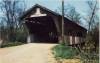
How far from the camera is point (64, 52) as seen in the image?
24.5 ft

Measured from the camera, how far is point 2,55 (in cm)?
728

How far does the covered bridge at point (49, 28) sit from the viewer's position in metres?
8.29

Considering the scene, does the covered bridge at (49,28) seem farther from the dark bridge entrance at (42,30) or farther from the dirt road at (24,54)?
the dirt road at (24,54)

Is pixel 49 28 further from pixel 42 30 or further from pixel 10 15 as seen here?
pixel 10 15

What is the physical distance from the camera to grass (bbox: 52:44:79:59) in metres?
7.20

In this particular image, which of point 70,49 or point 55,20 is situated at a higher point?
point 55,20

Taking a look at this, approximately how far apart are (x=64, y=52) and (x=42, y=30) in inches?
55.8

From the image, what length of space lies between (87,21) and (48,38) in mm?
1900

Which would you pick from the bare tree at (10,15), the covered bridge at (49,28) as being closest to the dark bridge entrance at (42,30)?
the covered bridge at (49,28)

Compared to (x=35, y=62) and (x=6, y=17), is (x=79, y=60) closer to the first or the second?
(x=35, y=62)

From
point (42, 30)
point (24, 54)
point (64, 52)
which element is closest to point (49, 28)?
point (42, 30)

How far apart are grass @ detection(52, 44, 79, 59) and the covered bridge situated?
1.06ft

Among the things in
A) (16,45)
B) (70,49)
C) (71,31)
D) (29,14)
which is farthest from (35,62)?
(29,14)

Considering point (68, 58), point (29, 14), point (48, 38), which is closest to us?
point (68, 58)
